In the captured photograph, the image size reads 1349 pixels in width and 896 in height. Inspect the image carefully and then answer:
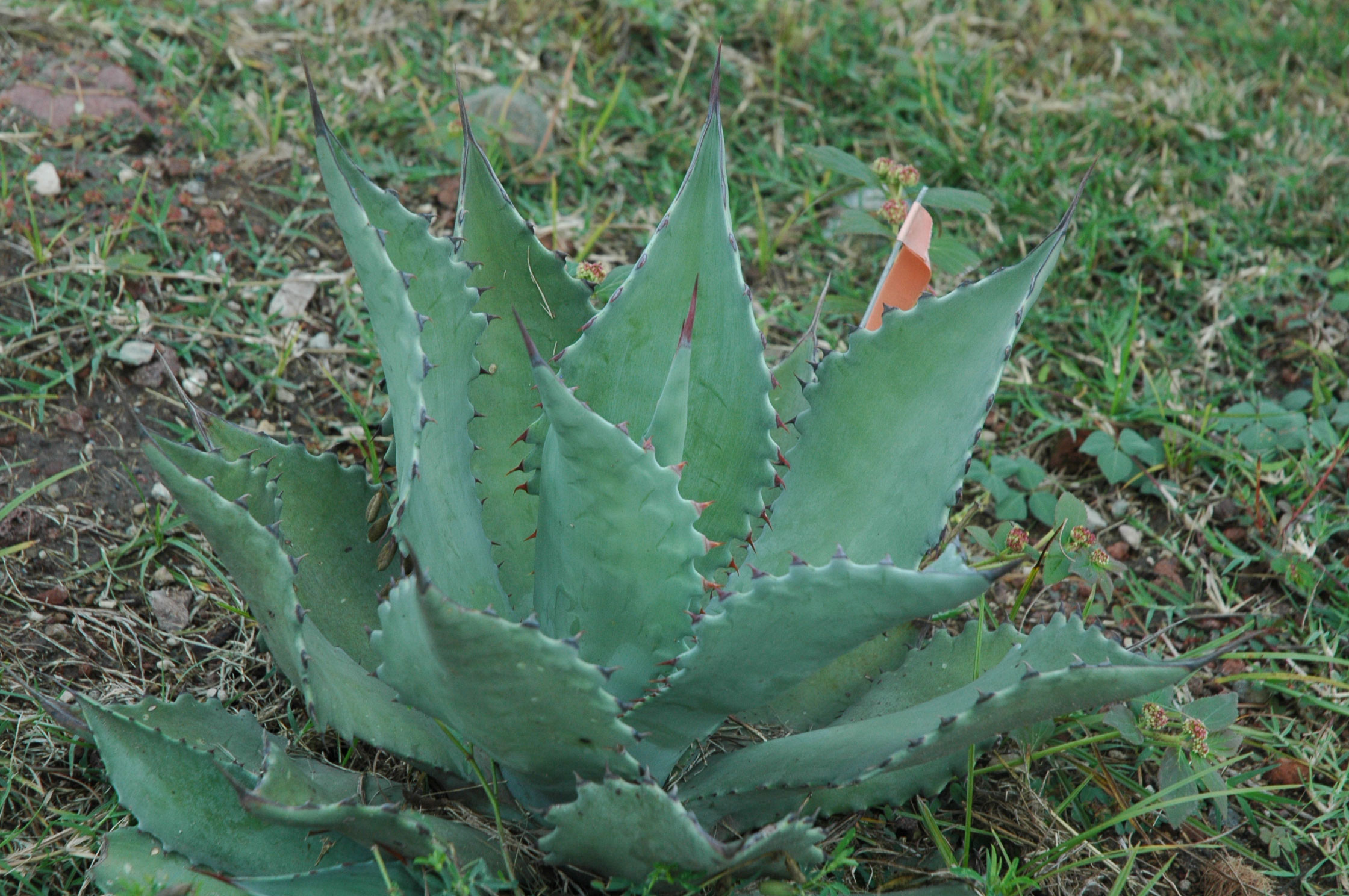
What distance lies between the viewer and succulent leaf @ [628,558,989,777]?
113cm

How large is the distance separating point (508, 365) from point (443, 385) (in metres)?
0.17

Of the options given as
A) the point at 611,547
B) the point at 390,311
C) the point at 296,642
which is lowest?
the point at 296,642

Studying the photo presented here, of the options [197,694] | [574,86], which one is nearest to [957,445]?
[197,694]

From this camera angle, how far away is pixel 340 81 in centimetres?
291

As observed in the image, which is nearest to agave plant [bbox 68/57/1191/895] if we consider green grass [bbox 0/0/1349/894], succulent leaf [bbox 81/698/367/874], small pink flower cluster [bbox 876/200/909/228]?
succulent leaf [bbox 81/698/367/874]

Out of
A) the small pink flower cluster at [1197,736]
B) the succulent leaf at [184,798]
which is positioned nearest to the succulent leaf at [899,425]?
the small pink flower cluster at [1197,736]

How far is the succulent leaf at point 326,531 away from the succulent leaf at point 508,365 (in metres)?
0.19

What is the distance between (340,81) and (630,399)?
6.19 feet

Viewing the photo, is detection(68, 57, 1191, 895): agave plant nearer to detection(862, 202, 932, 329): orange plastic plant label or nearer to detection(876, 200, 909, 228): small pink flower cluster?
detection(862, 202, 932, 329): orange plastic plant label

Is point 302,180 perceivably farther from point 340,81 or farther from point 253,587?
point 253,587

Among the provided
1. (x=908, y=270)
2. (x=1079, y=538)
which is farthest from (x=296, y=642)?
(x=1079, y=538)

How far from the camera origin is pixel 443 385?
1422 mm

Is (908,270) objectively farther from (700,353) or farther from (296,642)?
(296,642)

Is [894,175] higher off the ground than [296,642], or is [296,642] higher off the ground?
[894,175]
